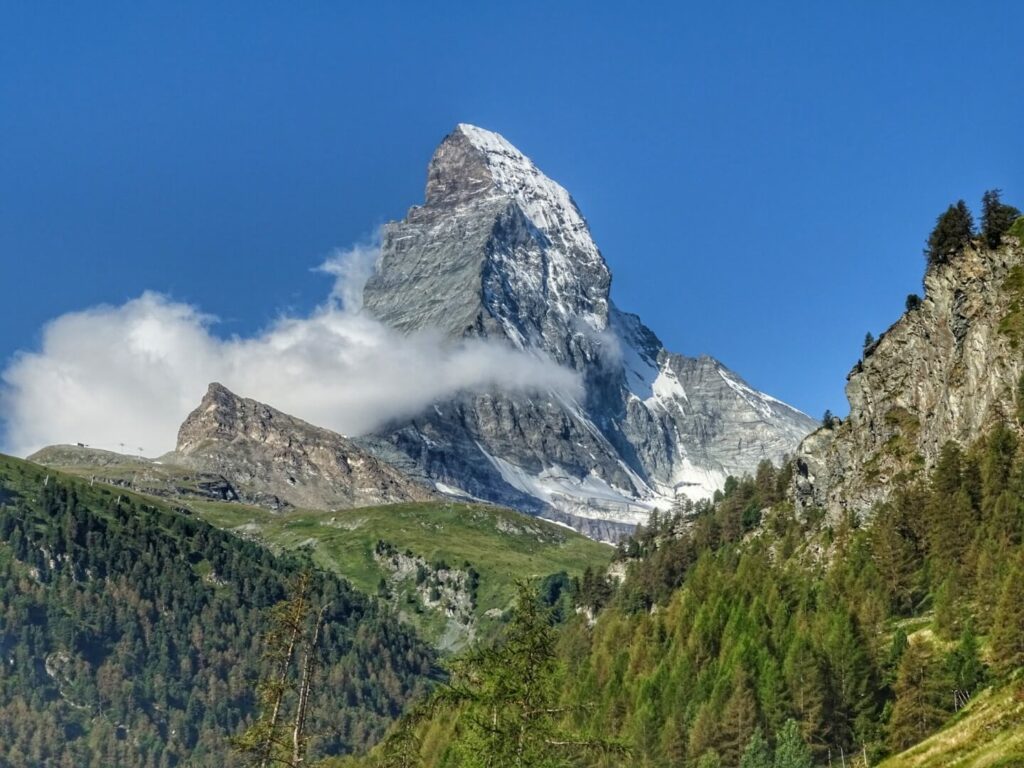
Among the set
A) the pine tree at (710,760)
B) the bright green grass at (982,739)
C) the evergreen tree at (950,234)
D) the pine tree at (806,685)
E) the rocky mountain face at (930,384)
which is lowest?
the pine tree at (710,760)

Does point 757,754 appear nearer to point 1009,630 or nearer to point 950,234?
point 1009,630

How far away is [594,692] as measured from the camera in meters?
156

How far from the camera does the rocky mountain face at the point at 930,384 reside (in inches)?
5615

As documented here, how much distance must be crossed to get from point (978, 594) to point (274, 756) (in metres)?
82.5

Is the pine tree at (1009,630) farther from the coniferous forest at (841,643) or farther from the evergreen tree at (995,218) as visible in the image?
the evergreen tree at (995,218)

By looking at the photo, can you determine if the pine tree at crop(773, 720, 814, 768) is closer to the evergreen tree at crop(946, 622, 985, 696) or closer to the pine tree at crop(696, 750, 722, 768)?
the pine tree at crop(696, 750, 722, 768)

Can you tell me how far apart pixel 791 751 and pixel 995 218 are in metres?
92.2

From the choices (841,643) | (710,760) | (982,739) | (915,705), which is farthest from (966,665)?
(982,739)

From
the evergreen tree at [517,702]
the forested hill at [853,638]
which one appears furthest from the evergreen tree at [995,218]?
the evergreen tree at [517,702]

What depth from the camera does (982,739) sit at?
5803 centimetres

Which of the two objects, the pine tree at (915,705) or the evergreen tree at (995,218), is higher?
the evergreen tree at (995,218)

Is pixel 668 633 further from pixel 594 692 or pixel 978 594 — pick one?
pixel 978 594

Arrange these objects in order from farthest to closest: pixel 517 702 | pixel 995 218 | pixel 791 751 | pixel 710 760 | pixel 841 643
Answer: pixel 995 218 → pixel 841 643 → pixel 710 760 → pixel 791 751 → pixel 517 702

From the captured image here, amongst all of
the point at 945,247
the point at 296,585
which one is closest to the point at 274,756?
the point at 296,585
